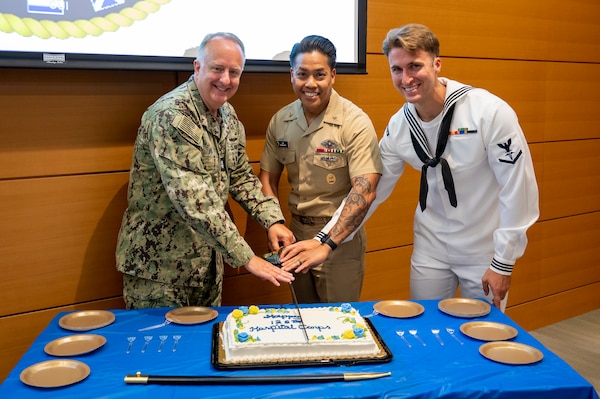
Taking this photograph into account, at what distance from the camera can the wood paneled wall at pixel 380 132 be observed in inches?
108

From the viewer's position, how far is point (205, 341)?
202 cm

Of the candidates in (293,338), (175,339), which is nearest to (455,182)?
(293,338)

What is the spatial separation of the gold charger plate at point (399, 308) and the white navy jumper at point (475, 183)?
401 millimetres

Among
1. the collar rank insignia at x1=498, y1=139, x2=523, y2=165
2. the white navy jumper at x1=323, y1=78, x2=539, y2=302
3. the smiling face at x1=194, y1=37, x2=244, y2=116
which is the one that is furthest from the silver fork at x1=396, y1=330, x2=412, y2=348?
the smiling face at x1=194, y1=37, x2=244, y2=116

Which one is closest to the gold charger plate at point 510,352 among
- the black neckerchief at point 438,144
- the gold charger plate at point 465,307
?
the gold charger plate at point 465,307

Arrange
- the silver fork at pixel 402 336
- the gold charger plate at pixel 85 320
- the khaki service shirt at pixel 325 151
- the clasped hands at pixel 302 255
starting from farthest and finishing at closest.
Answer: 1. the khaki service shirt at pixel 325 151
2. the clasped hands at pixel 302 255
3. the gold charger plate at pixel 85 320
4. the silver fork at pixel 402 336

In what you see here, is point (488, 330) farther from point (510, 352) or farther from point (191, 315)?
point (191, 315)

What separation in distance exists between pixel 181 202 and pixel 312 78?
35.5 inches

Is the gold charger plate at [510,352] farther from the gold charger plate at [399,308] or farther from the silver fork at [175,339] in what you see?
the silver fork at [175,339]

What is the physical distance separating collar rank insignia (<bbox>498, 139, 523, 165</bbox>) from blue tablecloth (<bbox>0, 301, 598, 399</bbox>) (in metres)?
0.68

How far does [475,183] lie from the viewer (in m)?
2.57

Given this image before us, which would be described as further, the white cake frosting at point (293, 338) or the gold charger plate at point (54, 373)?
the white cake frosting at point (293, 338)

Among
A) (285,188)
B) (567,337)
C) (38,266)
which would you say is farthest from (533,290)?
(38,266)

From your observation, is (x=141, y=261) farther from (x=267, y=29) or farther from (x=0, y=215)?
(x=267, y=29)
